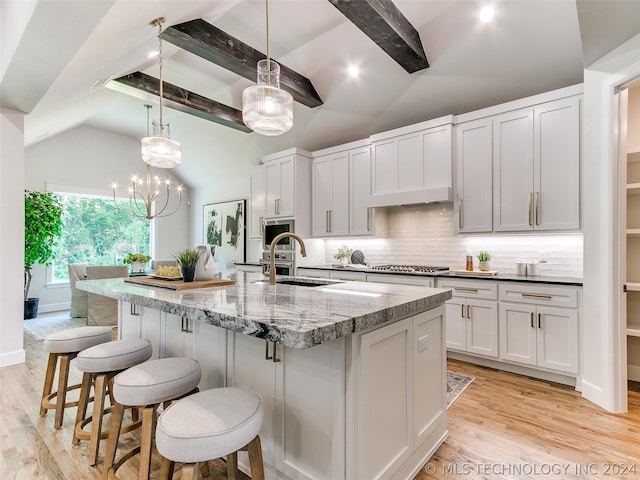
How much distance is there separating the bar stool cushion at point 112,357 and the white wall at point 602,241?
130 inches

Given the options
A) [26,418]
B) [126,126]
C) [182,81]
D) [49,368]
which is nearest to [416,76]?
[182,81]

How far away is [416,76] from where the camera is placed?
143 inches

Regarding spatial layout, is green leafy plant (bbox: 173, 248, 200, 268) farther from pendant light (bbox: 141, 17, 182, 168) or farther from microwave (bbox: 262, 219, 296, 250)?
microwave (bbox: 262, 219, 296, 250)

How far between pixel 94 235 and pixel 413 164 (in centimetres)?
665

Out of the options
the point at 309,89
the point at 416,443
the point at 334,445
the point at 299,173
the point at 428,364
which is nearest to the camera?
the point at 334,445

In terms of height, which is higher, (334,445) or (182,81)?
(182,81)

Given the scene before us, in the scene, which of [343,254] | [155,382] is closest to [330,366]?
[155,382]

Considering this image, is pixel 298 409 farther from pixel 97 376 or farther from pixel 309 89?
pixel 309 89

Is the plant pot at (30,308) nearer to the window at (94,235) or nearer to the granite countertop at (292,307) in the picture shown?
the window at (94,235)

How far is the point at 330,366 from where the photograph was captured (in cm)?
137

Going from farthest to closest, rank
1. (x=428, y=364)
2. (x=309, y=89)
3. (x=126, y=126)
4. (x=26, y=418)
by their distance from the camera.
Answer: (x=126, y=126), (x=309, y=89), (x=26, y=418), (x=428, y=364)

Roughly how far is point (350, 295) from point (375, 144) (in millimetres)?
3087

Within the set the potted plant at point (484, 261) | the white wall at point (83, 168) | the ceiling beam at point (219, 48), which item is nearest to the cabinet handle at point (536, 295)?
the potted plant at point (484, 261)

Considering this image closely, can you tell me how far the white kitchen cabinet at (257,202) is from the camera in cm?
575
